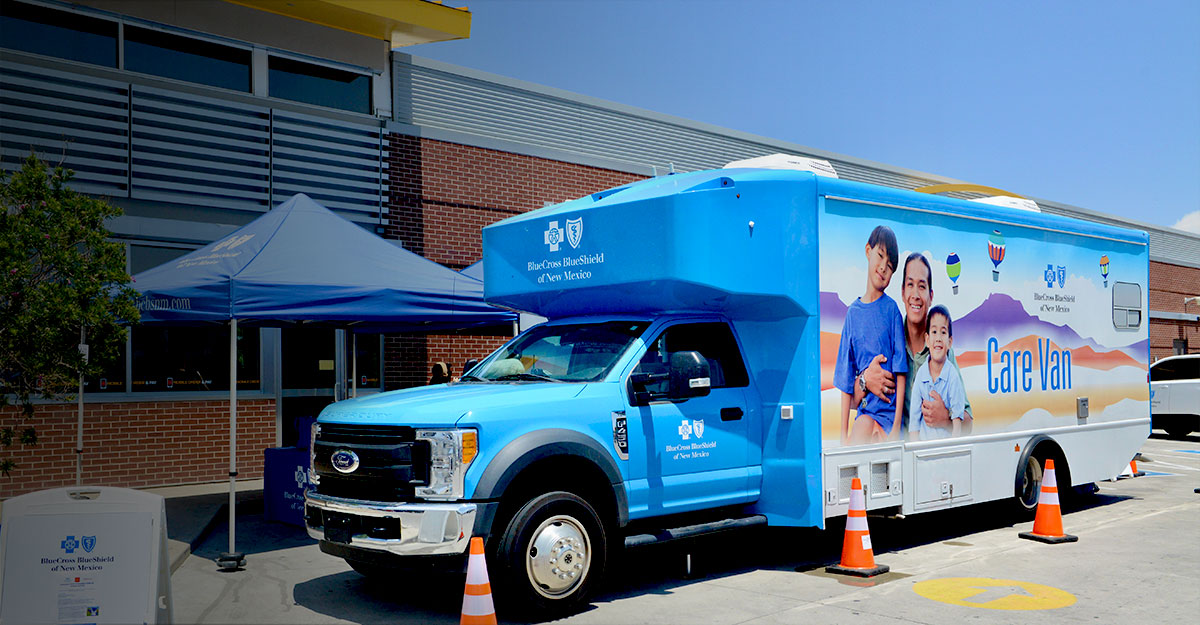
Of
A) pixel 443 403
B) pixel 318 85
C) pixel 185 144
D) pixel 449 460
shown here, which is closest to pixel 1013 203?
pixel 443 403

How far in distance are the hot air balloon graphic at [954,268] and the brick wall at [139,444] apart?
31.2ft

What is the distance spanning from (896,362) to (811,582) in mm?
2157

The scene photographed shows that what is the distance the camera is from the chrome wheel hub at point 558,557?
6.48m

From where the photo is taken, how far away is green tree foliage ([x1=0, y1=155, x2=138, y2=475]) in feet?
28.1

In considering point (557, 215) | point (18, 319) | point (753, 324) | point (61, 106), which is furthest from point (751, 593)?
point (61, 106)

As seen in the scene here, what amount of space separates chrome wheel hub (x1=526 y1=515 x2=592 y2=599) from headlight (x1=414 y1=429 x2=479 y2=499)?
2.18 ft

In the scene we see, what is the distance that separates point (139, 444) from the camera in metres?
12.9

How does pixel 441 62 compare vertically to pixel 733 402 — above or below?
above

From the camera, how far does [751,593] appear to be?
24.2 ft

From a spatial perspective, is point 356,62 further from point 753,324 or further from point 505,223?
point 753,324

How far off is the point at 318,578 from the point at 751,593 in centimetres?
354

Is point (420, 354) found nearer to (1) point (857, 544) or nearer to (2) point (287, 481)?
(2) point (287, 481)

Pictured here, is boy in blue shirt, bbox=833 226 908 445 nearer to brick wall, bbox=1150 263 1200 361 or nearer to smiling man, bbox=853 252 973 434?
smiling man, bbox=853 252 973 434

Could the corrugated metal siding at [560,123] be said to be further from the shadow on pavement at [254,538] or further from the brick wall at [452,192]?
the shadow on pavement at [254,538]
